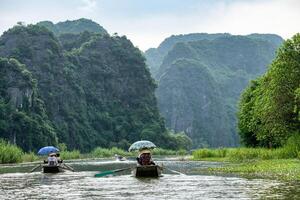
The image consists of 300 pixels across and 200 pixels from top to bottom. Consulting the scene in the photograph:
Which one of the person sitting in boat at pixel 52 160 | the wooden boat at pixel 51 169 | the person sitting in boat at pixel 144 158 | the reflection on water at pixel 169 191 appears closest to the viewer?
the reflection on water at pixel 169 191

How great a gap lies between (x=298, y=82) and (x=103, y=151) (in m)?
60.8

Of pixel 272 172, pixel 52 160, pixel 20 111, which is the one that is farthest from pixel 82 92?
pixel 272 172

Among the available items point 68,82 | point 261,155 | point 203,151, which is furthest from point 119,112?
point 261,155

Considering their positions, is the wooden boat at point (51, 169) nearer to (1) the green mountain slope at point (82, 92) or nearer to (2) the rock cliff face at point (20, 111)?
(2) the rock cliff face at point (20, 111)

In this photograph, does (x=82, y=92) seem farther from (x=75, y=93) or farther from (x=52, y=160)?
(x=52, y=160)

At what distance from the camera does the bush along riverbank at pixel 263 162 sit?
28.9m

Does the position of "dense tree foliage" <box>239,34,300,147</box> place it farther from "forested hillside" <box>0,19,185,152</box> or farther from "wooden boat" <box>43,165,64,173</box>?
"forested hillside" <box>0,19,185,152</box>

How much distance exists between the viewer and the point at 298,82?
1721 inches

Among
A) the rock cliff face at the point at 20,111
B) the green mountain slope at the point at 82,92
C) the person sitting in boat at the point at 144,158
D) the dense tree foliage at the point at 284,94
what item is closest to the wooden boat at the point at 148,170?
the person sitting in boat at the point at 144,158

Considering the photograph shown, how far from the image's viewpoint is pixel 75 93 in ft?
405

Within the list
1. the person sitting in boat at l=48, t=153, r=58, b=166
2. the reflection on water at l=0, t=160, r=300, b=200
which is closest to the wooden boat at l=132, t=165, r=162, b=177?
the reflection on water at l=0, t=160, r=300, b=200

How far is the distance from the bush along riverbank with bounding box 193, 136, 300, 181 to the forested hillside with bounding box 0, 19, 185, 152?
131 feet

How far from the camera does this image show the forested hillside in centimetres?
9275

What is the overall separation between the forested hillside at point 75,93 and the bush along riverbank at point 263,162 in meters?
39.9
